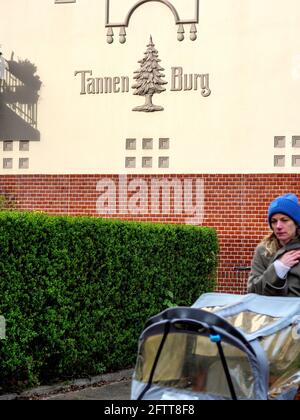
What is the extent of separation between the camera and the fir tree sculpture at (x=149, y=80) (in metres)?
14.9

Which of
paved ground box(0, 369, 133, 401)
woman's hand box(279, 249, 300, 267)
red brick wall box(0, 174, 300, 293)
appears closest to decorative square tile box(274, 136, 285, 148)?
red brick wall box(0, 174, 300, 293)

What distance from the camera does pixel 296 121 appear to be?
14.3m

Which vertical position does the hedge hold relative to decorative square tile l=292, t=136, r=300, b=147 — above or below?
below

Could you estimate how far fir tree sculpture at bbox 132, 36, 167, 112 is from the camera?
14.9m

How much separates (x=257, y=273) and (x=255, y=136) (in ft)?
28.1

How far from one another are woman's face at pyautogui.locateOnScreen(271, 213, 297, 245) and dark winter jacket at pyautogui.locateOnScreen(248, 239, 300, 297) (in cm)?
5

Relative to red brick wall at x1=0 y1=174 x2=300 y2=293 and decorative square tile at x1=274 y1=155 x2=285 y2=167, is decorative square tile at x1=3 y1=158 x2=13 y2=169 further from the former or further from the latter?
decorative square tile at x1=274 y1=155 x2=285 y2=167

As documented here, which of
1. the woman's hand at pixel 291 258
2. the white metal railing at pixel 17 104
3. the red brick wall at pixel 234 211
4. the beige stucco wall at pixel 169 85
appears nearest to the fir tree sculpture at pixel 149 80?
the beige stucco wall at pixel 169 85

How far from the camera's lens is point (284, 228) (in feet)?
20.0

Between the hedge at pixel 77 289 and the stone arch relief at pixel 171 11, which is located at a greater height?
the stone arch relief at pixel 171 11

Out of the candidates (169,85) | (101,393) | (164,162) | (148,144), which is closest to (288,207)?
(101,393)

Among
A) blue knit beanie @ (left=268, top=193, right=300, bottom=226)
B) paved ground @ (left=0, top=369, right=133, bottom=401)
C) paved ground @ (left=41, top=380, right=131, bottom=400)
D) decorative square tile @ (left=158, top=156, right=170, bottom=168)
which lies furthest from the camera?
decorative square tile @ (left=158, top=156, right=170, bottom=168)

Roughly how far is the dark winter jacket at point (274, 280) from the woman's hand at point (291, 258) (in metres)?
0.04

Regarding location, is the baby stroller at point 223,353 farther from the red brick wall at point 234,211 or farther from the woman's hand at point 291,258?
the red brick wall at point 234,211
